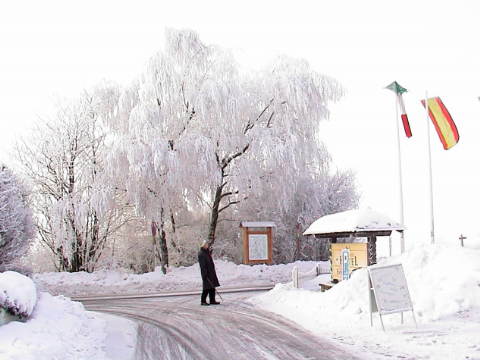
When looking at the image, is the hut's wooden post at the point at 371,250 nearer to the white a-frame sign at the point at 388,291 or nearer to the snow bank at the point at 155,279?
the white a-frame sign at the point at 388,291

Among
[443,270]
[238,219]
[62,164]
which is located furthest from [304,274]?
[62,164]

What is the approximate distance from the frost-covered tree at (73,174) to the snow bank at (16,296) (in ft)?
48.4

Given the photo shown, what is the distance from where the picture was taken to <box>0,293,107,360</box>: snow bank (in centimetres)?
638

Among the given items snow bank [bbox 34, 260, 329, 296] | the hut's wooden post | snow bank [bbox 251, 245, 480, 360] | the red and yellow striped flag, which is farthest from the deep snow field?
the red and yellow striped flag

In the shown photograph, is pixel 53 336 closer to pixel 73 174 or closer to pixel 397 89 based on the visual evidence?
pixel 397 89

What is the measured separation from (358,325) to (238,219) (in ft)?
59.3

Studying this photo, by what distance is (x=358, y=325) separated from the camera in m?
9.45

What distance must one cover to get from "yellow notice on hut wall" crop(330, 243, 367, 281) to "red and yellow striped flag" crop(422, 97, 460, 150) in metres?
8.48

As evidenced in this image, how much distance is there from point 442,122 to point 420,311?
13034 millimetres

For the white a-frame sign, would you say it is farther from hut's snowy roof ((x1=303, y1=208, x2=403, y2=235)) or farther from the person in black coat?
the person in black coat

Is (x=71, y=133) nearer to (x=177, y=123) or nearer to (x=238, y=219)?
(x=177, y=123)

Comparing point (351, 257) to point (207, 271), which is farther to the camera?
point (351, 257)

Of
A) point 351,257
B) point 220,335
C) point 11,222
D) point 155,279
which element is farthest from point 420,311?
point 155,279

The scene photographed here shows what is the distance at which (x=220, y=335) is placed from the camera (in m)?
8.88
